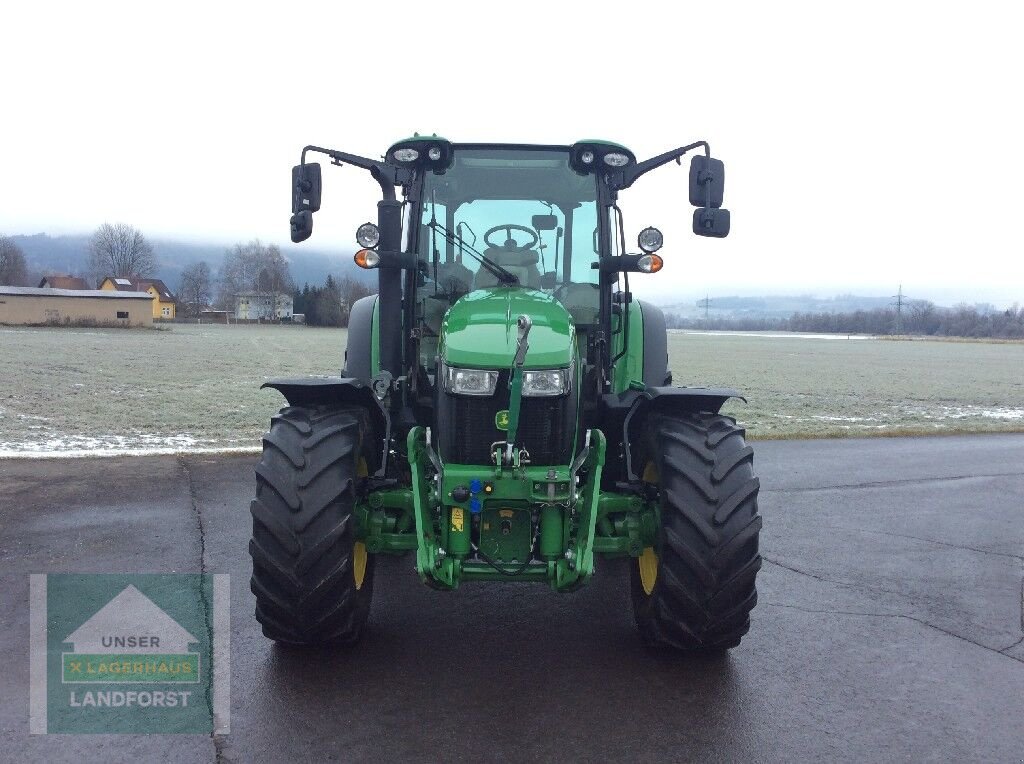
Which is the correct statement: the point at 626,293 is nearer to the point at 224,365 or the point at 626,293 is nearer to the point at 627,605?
the point at 627,605

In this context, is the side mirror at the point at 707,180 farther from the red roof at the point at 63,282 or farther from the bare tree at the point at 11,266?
the bare tree at the point at 11,266

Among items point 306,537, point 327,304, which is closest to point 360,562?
point 306,537

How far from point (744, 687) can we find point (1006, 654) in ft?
5.61

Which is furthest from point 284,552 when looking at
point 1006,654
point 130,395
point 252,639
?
point 130,395

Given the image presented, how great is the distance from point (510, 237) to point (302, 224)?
4.39 ft

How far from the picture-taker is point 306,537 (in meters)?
4.06

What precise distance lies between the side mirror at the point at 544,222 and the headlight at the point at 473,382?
153 centimetres

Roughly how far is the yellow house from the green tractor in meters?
99.0

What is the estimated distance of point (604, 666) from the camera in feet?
14.1

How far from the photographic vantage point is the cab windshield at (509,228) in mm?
5203

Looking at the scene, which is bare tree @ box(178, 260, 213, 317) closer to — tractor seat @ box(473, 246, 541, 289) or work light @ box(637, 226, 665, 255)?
tractor seat @ box(473, 246, 541, 289)

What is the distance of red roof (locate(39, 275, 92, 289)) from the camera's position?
325ft

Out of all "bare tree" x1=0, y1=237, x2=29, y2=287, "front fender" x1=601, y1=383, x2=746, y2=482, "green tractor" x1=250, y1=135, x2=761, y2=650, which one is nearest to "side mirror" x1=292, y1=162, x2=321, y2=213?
"green tractor" x1=250, y1=135, x2=761, y2=650

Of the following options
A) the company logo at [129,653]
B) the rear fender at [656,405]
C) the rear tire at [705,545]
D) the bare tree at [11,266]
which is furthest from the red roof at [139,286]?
the rear tire at [705,545]
